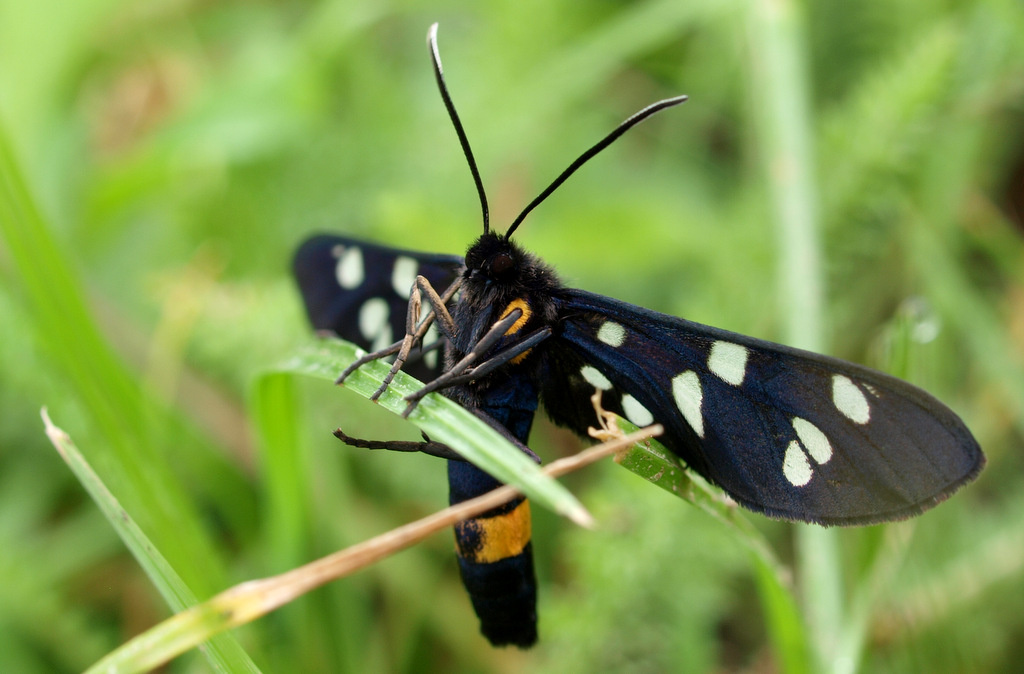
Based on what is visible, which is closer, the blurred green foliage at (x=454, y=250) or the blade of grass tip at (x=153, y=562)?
the blade of grass tip at (x=153, y=562)

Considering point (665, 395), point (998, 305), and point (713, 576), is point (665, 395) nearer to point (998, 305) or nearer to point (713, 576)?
point (713, 576)

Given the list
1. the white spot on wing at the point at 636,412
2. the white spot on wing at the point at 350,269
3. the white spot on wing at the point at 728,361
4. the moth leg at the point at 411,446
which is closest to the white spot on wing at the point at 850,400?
Result: the white spot on wing at the point at 728,361


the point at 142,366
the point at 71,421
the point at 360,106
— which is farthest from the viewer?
the point at 360,106

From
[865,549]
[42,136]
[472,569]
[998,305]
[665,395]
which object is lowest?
[998,305]

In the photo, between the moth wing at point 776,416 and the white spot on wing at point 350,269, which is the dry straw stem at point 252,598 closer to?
the moth wing at point 776,416

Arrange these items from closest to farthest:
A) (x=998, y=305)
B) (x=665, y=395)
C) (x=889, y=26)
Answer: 1. (x=665, y=395)
2. (x=998, y=305)
3. (x=889, y=26)

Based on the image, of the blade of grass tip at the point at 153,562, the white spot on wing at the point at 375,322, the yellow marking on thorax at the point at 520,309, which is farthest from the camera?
the white spot on wing at the point at 375,322

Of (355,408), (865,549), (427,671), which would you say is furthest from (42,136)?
(865,549)
